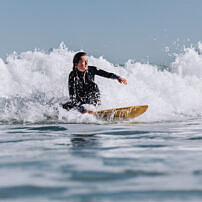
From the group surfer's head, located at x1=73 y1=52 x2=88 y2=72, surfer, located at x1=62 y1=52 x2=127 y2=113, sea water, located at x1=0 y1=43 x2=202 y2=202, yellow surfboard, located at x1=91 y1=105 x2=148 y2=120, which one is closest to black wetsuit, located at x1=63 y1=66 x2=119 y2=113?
surfer, located at x1=62 y1=52 x2=127 y2=113

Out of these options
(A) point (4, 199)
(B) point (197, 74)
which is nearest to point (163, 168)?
(A) point (4, 199)

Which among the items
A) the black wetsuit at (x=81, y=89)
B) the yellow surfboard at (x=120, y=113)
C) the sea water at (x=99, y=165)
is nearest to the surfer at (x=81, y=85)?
the black wetsuit at (x=81, y=89)

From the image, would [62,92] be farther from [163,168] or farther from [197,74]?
[197,74]

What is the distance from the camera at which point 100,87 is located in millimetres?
15898

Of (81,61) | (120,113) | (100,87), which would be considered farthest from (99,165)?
(100,87)

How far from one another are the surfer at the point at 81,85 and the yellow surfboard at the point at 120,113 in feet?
2.16

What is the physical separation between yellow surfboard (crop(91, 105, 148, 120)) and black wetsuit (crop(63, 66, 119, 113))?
0.66m

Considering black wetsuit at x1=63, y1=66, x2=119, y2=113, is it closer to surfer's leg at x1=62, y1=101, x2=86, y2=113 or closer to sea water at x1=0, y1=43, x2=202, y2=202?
surfer's leg at x1=62, y1=101, x2=86, y2=113

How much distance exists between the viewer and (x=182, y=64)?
2433 cm

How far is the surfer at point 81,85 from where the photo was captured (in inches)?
364

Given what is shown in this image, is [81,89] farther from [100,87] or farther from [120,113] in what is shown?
[100,87]

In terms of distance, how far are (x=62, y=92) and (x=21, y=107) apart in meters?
3.07

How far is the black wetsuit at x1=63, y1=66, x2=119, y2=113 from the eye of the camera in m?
9.31

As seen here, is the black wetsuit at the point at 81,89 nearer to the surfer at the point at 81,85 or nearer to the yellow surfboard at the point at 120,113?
the surfer at the point at 81,85
